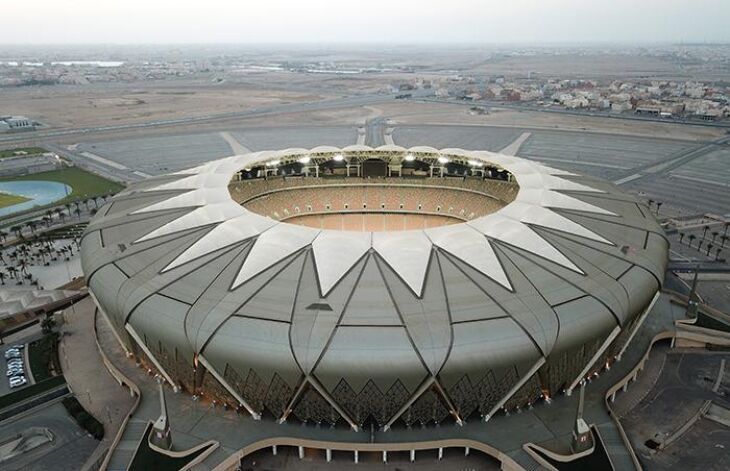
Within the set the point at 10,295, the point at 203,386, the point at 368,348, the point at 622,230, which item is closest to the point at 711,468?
the point at 622,230

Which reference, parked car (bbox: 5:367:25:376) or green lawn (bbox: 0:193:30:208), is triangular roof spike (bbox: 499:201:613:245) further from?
green lawn (bbox: 0:193:30:208)

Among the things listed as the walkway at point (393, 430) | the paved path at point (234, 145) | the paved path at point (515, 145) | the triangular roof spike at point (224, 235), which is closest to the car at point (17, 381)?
the walkway at point (393, 430)

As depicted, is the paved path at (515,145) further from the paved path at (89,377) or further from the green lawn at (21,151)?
the green lawn at (21,151)

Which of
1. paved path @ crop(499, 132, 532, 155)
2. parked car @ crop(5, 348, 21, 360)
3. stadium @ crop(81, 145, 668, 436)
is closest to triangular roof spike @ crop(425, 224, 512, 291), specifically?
stadium @ crop(81, 145, 668, 436)

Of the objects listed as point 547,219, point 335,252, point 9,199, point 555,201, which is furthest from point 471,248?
point 9,199

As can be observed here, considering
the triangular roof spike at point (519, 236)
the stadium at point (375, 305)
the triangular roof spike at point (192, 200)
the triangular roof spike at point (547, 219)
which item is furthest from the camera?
the triangular roof spike at point (192, 200)

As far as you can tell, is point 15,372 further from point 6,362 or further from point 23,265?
point 23,265
